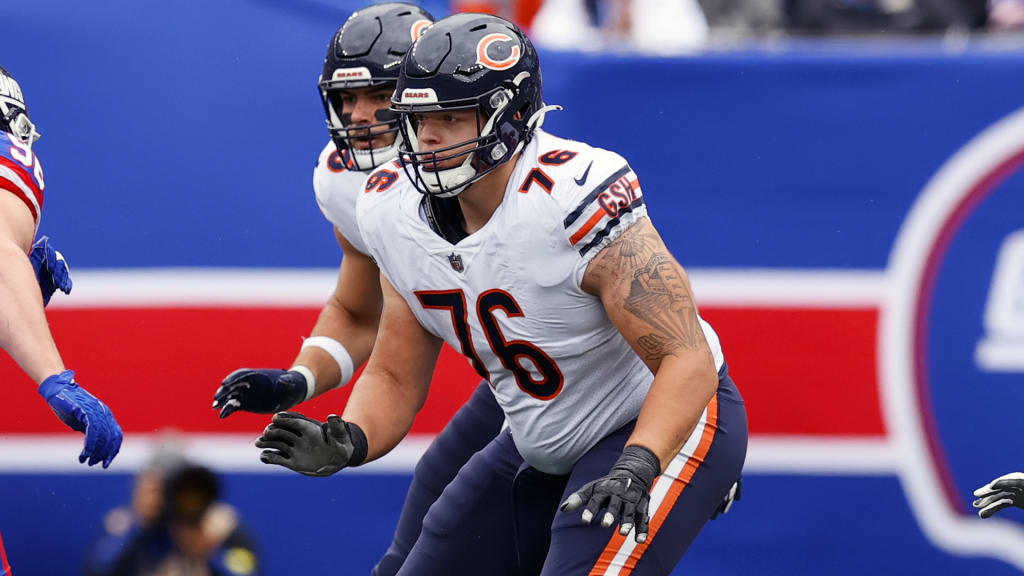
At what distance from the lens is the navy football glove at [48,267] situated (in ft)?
13.6

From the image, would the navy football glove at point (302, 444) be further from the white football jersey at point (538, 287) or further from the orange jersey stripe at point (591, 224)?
the orange jersey stripe at point (591, 224)

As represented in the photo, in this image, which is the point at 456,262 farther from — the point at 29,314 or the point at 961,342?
the point at 961,342

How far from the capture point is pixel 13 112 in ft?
13.0

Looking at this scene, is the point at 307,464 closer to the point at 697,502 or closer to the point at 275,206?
the point at 697,502

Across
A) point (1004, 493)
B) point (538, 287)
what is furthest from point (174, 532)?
point (1004, 493)

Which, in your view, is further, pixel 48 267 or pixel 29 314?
pixel 48 267

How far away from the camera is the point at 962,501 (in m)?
5.12

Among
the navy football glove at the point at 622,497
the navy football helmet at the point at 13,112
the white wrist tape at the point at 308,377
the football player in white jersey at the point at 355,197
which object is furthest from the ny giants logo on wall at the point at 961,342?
the navy football helmet at the point at 13,112

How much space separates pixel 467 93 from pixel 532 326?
22.7 inches

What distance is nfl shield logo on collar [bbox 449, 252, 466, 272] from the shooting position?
3.52 m

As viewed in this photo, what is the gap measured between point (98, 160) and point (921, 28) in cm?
350

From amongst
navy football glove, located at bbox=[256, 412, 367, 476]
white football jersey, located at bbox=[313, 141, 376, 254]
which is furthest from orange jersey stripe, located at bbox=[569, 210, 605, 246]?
white football jersey, located at bbox=[313, 141, 376, 254]

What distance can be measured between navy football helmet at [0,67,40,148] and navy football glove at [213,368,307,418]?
2.80ft

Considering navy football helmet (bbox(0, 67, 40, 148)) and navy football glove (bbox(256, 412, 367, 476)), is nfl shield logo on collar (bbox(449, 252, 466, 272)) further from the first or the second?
navy football helmet (bbox(0, 67, 40, 148))
